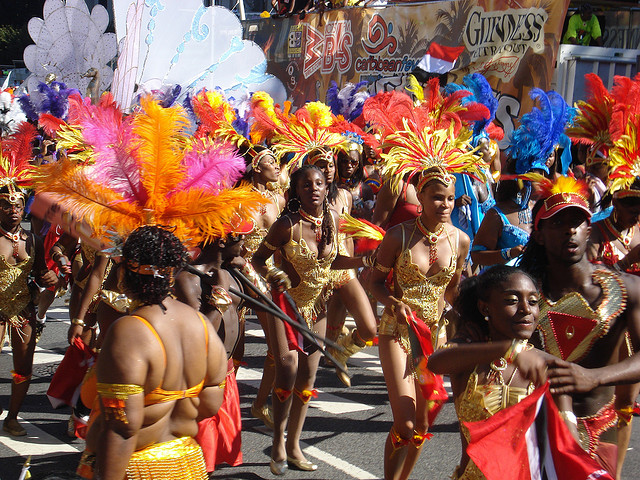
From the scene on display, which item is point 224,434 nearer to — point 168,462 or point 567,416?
point 168,462

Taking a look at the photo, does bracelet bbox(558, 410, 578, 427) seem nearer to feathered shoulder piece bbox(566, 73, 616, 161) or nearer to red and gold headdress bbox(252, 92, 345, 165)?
feathered shoulder piece bbox(566, 73, 616, 161)

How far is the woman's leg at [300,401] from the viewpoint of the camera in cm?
530

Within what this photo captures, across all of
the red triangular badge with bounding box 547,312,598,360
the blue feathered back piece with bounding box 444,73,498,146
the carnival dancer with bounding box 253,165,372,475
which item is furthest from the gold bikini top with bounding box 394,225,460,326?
the blue feathered back piece with bounding box 444,73,498,146

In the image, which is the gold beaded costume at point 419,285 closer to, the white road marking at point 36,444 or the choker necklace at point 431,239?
the choker necklace at point 431,239

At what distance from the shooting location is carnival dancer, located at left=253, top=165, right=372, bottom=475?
5203 mm

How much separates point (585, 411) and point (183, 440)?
168cm

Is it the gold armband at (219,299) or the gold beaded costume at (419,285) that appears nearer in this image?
the gold armband at (219,299)

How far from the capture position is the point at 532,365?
2875mm

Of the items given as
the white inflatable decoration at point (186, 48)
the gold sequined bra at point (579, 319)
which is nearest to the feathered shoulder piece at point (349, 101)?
the white inflatable decoration at point (186, 48)

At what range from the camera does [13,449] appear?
5.46m

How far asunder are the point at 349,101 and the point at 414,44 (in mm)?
2485

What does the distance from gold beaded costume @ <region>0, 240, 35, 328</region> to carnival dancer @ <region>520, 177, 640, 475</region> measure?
4002 mm

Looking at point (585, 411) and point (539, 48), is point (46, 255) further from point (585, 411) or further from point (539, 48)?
point (539, 48)

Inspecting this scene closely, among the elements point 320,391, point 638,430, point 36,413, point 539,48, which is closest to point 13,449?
point 36,413
